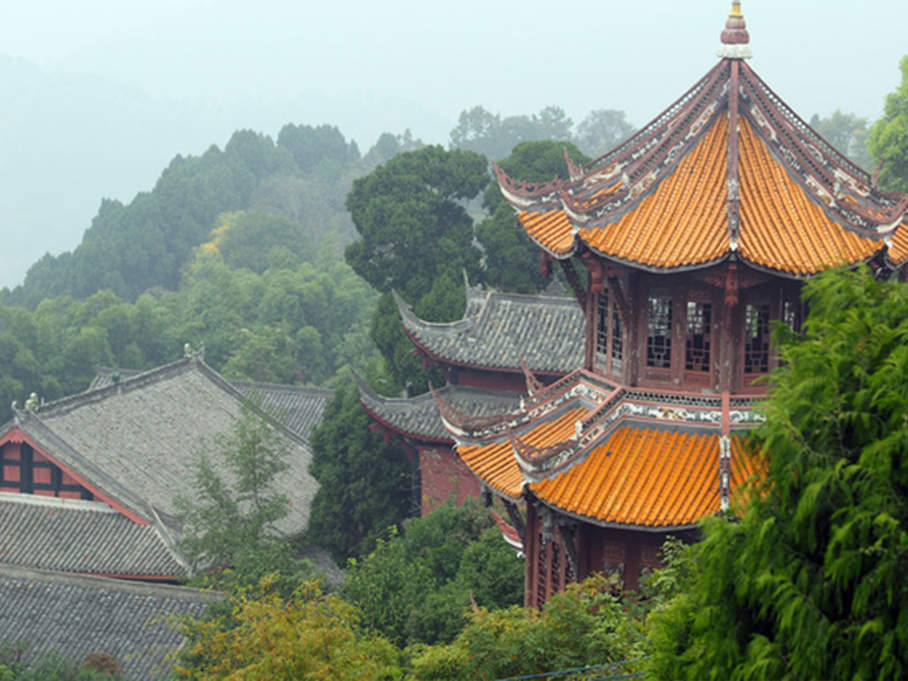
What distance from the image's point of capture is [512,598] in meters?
27.7

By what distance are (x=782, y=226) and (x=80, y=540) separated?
2471cm

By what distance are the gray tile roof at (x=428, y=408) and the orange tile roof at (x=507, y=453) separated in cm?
1854

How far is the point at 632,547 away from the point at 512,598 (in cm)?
724

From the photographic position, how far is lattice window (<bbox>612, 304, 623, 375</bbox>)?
2169 centimetres

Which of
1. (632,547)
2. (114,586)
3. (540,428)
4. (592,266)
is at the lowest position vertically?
(114,586)

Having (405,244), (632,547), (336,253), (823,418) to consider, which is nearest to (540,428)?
(632,547)

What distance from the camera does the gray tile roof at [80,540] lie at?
3897cm

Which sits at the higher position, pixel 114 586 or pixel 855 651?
pixel 855 651

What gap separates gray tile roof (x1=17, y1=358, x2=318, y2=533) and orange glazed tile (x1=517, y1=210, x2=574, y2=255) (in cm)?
2028

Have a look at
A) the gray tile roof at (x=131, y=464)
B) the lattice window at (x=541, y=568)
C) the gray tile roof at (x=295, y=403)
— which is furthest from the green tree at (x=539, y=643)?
the gray tile roof at (x=295, y=403)

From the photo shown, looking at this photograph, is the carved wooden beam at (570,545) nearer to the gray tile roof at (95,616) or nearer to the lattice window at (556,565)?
the lattice window at (556,565)

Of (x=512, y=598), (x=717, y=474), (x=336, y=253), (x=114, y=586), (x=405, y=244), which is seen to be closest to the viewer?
(x=717, y=474)

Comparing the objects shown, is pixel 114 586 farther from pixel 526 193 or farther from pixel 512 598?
pixel 526 193

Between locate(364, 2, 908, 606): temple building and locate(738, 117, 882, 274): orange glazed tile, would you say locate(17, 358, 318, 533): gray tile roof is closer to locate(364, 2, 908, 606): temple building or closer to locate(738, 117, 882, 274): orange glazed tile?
locate(364, 2, 908, 606): temple building
